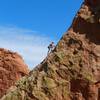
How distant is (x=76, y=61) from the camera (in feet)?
51.0

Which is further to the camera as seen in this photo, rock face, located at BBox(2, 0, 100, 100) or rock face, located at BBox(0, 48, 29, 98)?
rock face, located at BBox(0, 48, 29, 98)

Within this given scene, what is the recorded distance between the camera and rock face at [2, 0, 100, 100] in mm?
15203

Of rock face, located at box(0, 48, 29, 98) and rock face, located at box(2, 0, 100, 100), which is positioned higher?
rock face, located at box(0, 48, 29, 98)

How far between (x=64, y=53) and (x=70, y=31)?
3.46 feet

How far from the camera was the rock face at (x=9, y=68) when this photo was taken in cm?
4441

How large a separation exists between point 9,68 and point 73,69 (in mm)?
30375

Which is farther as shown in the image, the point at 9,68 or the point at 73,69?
the point at 9,68

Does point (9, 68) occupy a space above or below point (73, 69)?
above

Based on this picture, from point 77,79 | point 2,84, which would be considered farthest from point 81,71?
point 2,84

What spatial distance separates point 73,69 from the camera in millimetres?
15430

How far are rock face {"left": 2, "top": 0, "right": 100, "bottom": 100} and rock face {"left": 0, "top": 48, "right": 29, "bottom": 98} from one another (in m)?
27.8

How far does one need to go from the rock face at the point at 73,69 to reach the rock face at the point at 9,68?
2779 centimetres

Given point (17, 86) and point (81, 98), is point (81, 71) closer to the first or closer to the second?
point (81, 98)

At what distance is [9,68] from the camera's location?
149 feet
